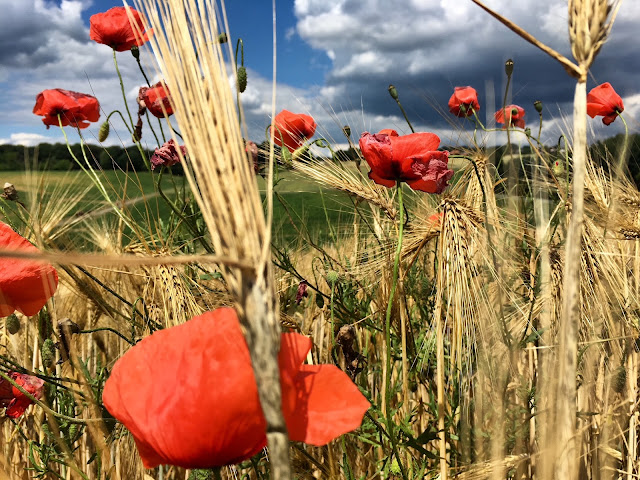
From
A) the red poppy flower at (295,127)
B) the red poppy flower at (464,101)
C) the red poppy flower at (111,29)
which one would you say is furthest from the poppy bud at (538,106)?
the red poppy flower at (111,29)

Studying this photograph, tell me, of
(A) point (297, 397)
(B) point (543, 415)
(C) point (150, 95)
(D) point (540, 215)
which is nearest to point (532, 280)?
(D) point (540, 215)

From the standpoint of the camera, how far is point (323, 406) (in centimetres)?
41

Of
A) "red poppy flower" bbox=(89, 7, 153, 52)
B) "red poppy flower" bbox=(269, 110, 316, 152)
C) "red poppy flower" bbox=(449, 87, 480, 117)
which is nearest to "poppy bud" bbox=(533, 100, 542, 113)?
"red poppy flower" bbox=(449, 87, 480, 117)

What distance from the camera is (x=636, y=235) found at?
3.96 feet

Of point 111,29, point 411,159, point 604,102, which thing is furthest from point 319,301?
point 604,102

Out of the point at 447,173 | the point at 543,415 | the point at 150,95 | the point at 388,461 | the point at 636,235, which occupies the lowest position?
the point at 388,461

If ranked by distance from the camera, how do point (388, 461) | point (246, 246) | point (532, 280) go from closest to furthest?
point (246, 246), point (388, 461), point (532, 280)

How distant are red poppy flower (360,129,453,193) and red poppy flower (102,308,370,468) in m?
0.56

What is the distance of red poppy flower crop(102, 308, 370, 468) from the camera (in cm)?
38

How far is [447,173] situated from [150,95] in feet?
2.40

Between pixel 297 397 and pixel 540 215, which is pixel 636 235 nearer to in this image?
pixel 540 215

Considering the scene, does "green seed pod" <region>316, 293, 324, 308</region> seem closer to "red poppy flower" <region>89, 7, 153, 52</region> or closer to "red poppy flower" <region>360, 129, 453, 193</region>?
"red poppy flower" <region>360, 129, 453, 193</region>

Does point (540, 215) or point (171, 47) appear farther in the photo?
point (540, 215)

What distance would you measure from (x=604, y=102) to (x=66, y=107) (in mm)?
1574
